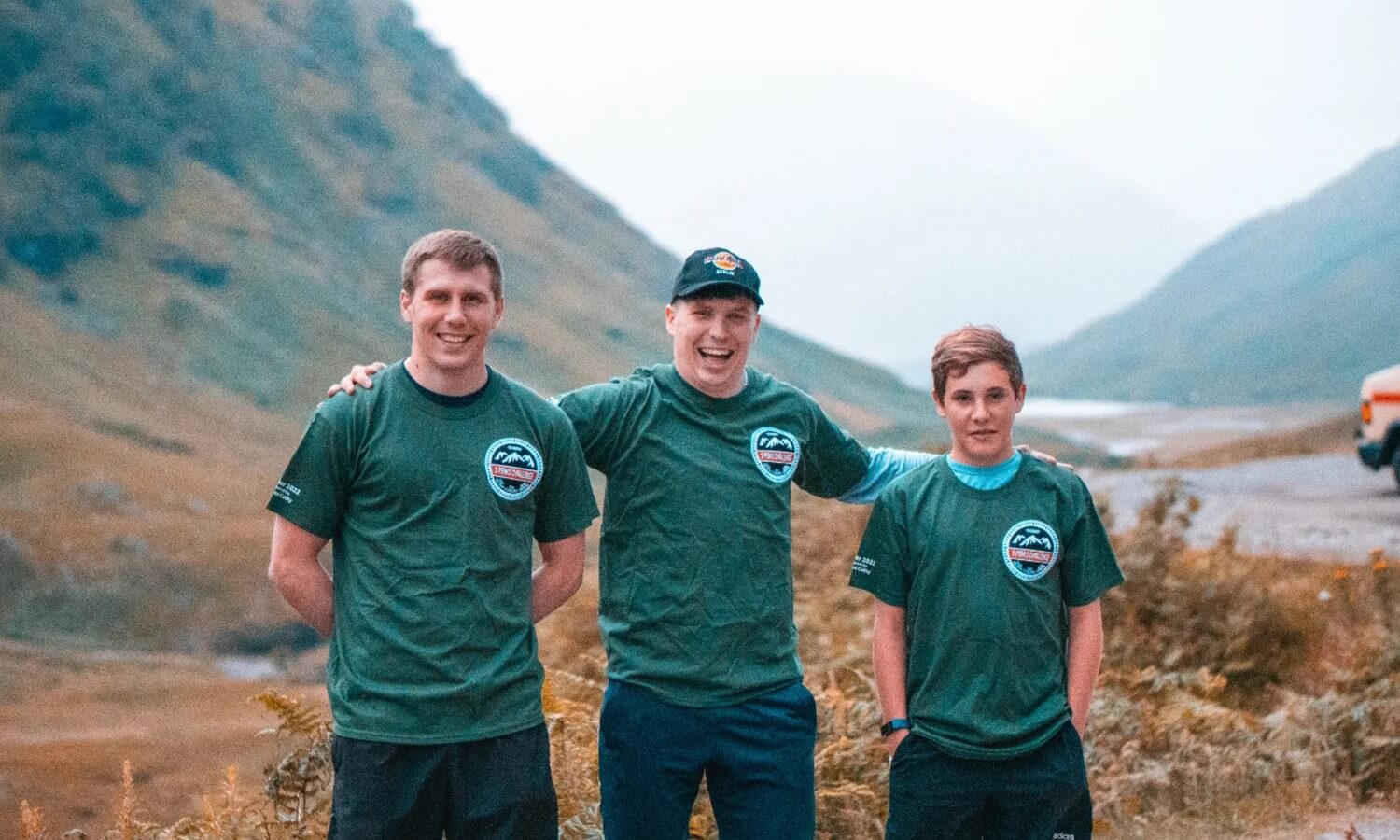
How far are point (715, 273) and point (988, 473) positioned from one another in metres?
0.98

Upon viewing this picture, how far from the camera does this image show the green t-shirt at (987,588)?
391 centimetres

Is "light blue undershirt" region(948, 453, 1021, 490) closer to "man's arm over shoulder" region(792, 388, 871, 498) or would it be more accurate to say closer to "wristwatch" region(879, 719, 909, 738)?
"man's arm over shoulder" region(792, 388, 871, 498)

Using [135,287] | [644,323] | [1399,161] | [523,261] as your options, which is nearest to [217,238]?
[135,287]

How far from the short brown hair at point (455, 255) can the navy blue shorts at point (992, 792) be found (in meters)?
1.77

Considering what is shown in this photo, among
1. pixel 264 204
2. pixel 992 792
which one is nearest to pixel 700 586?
pixel 992 792

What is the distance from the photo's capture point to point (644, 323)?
321 ft

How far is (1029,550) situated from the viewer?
3.97 m

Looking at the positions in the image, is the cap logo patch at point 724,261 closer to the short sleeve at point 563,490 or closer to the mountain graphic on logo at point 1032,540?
Result: the short sleeve at point 563,490

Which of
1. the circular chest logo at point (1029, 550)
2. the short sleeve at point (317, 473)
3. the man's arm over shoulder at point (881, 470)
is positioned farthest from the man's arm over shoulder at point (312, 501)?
the circular chest logo at point (1029, 550)

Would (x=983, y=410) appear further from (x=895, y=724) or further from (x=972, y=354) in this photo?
(x=895, y=724)

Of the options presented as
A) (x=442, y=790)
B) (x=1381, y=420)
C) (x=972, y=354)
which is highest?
(x=1381, y=420)

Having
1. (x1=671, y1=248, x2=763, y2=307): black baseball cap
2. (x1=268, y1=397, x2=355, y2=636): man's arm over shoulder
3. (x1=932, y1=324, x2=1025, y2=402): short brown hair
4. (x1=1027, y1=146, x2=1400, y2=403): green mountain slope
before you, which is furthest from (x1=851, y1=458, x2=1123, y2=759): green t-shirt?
(x1=1027, y1=146, x2=1400, y2=403): green mountain slope

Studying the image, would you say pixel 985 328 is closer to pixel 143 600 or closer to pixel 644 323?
pixel 143 600

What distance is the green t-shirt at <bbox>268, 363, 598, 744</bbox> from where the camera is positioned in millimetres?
3629
